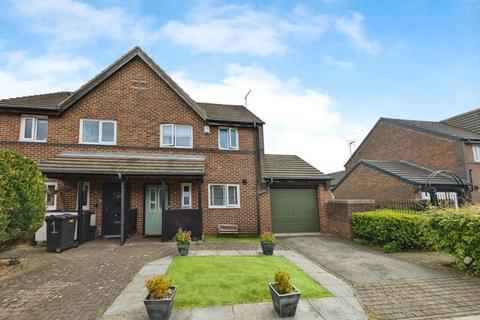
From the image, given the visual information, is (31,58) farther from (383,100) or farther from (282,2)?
(383,100)

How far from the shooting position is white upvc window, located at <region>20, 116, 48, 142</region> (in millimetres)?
11141

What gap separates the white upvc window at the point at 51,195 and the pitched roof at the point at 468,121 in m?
29.5

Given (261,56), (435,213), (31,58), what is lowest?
(435,213)

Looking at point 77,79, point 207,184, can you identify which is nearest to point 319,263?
point 207,184

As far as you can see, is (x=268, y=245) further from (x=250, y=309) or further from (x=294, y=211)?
(x=294, y=211)

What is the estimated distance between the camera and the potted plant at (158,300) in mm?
3834

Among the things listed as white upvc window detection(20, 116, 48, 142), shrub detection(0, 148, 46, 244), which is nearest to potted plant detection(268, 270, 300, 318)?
shrub detection(0, 148, 46, 244)

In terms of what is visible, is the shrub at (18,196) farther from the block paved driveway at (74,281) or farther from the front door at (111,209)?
the front door at (111,209)

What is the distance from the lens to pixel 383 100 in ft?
50.1

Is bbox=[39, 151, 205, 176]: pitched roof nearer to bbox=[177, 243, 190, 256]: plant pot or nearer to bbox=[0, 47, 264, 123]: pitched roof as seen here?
bbox=[0, 47, 264, 123]: pitched roof

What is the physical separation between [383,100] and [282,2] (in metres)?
9.36

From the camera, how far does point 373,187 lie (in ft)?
56.4

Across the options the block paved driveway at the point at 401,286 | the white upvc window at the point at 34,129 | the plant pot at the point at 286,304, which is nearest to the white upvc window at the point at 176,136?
the white upvc window at the point at 34,129

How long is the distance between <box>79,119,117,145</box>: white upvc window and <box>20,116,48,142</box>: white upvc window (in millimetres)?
1589
